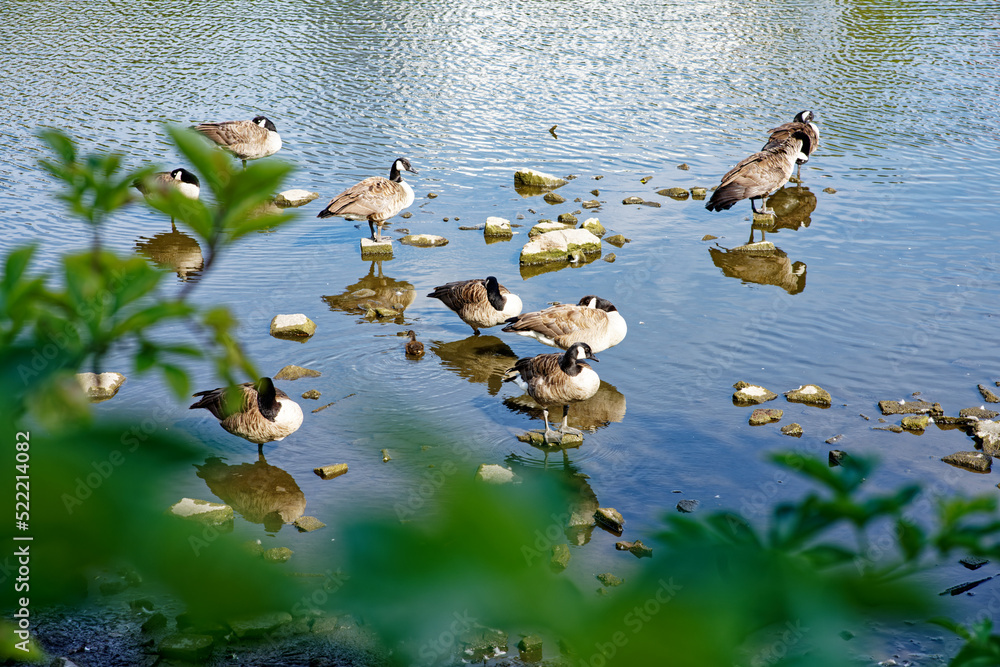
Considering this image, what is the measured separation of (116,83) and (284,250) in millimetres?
12459

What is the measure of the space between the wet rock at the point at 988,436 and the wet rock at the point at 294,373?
7.79 m

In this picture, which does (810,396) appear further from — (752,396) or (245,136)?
(245,136)

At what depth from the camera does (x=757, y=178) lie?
16.1 metres

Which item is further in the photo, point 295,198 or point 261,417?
point 295,198

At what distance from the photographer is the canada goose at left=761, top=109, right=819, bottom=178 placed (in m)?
17.5

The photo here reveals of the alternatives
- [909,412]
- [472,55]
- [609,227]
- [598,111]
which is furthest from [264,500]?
[472,55]

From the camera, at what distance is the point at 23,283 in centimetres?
108

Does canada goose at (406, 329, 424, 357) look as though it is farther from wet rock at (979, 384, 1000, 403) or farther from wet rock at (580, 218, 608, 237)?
wet rock at (979, 384, 1000, 403)

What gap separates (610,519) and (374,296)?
6728 millimetres

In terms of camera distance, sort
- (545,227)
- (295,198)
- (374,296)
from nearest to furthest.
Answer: (374,296) < (545,227) < (295,198)

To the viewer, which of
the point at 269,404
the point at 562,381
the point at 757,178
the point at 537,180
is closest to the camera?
the point at 269,404

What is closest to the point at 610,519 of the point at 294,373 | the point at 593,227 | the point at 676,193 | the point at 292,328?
the point at 294,373

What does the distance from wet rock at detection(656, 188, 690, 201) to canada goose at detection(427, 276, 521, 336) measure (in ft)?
21.4

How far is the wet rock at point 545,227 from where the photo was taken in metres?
15.3
